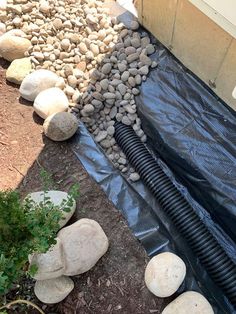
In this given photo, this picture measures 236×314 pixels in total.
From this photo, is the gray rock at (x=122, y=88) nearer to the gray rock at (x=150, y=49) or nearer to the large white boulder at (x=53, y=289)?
the gray rock at (x=150, y=49)

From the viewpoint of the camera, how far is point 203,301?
1910mm

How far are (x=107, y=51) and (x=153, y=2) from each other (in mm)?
466

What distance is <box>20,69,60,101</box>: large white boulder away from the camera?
103 inches

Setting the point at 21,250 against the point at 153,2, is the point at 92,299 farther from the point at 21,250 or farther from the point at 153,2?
the point at 153,2

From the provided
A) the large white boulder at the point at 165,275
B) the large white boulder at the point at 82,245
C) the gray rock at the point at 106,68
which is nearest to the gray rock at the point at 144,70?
the gray rock at the point at 106,68

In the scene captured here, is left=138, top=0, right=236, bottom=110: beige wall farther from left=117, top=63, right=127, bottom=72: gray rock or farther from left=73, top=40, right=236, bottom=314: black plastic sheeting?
left=117, top=63, right=127, bottom=72: gray rock

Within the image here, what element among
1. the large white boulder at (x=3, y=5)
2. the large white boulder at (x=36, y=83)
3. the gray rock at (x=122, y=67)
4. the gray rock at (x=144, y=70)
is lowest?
the large white boulder at (x=36, y=83)

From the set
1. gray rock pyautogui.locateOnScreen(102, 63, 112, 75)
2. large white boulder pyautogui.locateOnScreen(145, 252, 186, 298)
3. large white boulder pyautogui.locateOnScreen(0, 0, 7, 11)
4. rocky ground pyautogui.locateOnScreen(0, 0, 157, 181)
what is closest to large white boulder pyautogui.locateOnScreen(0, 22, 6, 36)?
rocky ground pyautogui.locateOnScreen(0, 0, 157, 181)

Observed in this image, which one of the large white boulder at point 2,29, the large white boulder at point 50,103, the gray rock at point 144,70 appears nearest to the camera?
the large white boulder at point 50,103

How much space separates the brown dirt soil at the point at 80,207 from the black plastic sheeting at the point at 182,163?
97 mm

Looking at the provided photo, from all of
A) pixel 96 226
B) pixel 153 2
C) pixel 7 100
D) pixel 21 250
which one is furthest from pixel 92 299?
pixel 153 2

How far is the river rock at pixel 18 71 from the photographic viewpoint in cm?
269

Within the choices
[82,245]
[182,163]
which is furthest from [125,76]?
[82,245]

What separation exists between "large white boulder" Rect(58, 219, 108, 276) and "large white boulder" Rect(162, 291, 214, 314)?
439 millimetres
